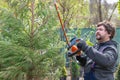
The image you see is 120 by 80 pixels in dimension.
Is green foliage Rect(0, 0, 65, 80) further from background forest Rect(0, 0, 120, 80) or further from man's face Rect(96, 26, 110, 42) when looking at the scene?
man's face Rect(96, 26, 110, 42)

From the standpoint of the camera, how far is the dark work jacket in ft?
9.76

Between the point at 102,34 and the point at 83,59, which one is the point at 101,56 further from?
the point at 83,59

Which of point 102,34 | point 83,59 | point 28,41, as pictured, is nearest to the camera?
point 102,34

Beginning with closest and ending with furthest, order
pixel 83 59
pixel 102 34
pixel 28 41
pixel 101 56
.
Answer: pixel 101 56
pixel 102 34
pixel 83 59
pixel 28 41

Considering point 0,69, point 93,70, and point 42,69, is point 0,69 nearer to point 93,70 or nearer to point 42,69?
point 42,69

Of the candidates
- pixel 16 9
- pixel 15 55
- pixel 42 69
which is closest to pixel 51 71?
pixel 42 69

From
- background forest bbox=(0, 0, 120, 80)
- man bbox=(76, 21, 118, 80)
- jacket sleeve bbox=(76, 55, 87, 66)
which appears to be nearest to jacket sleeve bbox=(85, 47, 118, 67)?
man bbox=(76, 21, 118, 80)

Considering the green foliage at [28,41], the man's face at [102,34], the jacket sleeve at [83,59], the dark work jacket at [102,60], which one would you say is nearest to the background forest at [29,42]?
the green foliage at [28,41]

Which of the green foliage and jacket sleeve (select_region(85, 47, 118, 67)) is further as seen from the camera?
the green foliage

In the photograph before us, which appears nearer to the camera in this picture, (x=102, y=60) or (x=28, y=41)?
(x=102, y=60)

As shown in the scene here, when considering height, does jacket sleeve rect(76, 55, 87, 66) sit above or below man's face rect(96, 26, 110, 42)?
below

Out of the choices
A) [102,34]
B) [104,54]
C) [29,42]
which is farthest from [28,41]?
[104,54]

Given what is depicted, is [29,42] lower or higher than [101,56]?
higher

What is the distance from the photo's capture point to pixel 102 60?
9.78ft
